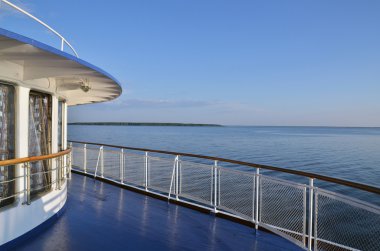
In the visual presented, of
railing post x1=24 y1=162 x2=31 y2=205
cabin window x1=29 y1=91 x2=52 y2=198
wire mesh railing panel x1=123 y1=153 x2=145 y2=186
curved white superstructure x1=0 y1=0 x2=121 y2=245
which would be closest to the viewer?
curved white superstructure x1=0 y1=0 x2=121 y2=245

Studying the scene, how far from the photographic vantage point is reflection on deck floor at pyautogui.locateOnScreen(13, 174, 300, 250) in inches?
141

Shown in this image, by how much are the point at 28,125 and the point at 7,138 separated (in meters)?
0.42

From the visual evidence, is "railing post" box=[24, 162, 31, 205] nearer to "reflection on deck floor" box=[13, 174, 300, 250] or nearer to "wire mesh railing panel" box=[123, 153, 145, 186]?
"reflection on deck floor" box=[13, 174, 300, 250]

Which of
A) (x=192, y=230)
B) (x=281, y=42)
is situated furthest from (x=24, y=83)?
(x=281, y=42)

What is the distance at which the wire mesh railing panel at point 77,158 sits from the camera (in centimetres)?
892

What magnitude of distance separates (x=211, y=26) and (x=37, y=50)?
46.8 ft

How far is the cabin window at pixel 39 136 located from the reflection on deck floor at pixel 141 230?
650mm

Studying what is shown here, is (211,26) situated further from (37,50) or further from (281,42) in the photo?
(37,50)

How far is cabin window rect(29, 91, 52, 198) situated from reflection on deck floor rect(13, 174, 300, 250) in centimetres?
65

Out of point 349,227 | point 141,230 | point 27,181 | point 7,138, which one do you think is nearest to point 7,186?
point 27,181

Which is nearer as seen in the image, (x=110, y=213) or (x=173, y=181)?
(x=110, y=213)

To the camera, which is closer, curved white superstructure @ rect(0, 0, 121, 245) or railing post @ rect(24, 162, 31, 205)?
curved white superstructure @ rect(0, 0, 121, 245)

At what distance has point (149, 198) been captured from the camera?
19.6 ft

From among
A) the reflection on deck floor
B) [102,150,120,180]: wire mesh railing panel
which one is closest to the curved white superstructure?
the reflection on deck floor
